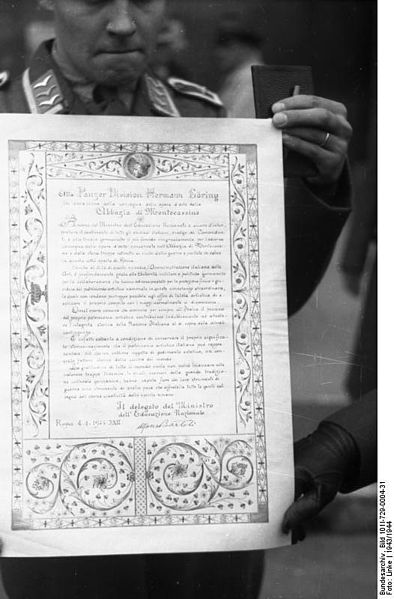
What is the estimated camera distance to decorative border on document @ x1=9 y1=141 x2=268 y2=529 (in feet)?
3.26

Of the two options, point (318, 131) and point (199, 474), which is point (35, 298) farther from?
point (318, 131)

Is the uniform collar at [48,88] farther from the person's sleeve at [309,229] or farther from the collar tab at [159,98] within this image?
the person's sleeve at [309,229]

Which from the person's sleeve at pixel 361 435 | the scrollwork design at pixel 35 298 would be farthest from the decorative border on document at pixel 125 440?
the person's sleeve at pixel 361 435

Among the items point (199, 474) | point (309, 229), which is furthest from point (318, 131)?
point (199, 474)

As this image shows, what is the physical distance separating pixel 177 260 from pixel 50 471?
0.27m

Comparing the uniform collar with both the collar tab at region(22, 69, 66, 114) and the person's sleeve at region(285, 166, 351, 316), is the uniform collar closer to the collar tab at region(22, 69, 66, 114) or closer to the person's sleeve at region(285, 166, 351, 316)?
the collar tab at region(22, 69, 66, 114)

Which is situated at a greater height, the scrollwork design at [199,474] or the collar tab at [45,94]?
the collar tab at [45,94]

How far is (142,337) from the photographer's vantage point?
1014 mm

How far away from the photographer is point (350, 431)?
1074mm

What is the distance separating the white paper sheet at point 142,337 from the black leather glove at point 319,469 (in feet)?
0.06

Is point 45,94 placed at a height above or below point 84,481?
above

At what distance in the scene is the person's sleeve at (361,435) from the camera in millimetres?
1071

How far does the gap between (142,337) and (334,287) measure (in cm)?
24
